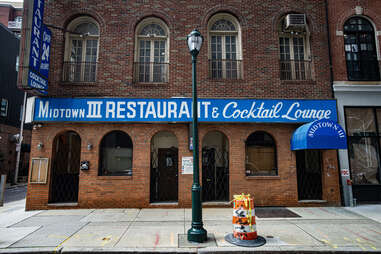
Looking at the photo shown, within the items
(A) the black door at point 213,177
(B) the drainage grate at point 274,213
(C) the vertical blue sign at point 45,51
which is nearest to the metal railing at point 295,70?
(A) the black door at point 213,177

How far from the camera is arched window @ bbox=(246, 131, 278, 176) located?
968cm

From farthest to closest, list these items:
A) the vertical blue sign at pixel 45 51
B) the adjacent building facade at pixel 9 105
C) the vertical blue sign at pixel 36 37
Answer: the adjacent building facade at pixel 9 105, the vertical blue sign at pixel 45 51, the vertical blue sign at pixel 36 37

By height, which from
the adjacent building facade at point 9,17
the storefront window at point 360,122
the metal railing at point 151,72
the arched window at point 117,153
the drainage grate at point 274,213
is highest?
the adjacent building facade at point 9,17

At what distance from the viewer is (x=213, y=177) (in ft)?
33.1

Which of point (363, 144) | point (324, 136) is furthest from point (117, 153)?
point (363, 144)

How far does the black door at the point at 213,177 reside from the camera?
388 inches

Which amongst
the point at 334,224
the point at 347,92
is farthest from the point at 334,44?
the point at 334,224

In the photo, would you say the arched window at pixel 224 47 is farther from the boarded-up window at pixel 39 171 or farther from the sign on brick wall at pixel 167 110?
the boarded-up window at pixel 39 171

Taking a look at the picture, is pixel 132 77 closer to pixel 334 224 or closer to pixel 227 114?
pixel 227 114

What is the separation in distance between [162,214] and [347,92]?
8.98 m

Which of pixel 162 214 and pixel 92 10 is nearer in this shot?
pixel 162 214

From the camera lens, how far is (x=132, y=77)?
9.54 meters

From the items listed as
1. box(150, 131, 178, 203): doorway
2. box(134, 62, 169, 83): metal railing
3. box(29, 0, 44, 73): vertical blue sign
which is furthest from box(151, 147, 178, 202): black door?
box(29, 0, 44, 73): vertical blue sign

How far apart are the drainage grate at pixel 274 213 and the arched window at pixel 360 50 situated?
6402mm
